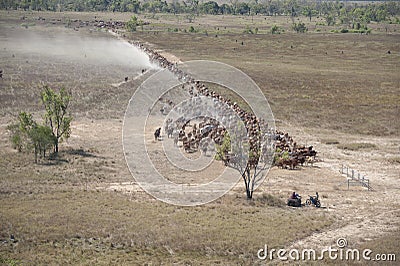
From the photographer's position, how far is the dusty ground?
20.0 metres

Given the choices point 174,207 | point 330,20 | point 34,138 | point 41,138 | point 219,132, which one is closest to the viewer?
point 174,207

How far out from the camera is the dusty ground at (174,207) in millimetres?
20016

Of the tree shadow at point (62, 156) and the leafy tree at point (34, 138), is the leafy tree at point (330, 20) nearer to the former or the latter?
the tree shadow at point (62, 156)

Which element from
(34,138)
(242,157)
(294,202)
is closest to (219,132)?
(242,157)

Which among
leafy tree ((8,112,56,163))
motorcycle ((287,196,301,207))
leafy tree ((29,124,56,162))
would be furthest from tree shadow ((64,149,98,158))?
motorcycle ((287,196,301,207))

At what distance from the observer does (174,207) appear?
24797mm

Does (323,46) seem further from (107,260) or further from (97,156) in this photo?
(107,260)

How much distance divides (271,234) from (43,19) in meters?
155

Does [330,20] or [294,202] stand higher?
[330,20]

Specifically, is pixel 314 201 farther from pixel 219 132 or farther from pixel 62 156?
pixel 62 156

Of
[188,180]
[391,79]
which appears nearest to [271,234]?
[188,180]

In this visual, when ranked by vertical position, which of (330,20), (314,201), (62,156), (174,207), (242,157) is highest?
(330,20)

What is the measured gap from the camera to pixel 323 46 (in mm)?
111062

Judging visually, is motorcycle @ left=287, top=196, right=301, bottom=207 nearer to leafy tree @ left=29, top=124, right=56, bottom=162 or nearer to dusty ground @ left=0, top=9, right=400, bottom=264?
dusty ground @ left=0, top=9, right=400, bottom=264
